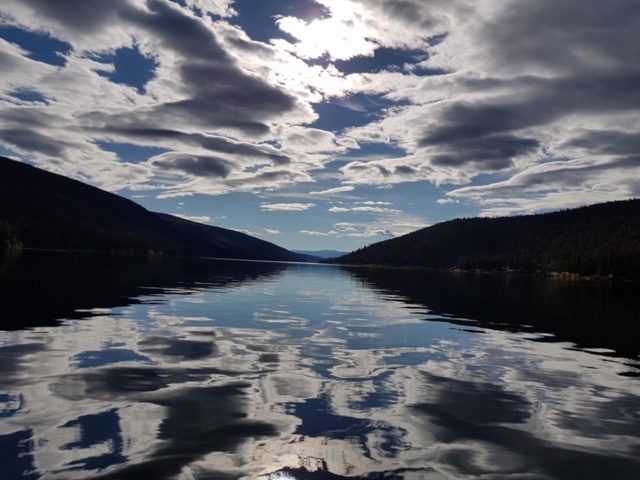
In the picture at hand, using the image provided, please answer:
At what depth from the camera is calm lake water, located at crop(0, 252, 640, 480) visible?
11.5 meters

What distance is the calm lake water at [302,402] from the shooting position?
11539 millimetres

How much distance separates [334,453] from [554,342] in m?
27.6

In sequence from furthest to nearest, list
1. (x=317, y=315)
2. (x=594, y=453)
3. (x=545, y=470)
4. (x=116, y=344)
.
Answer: (x=317, y=315)
(x=116, y=344)
(x=594, y=453)
(x=545, y=470)

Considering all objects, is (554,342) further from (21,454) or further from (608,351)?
(21,454)

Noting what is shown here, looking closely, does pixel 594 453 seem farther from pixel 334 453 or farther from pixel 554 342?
pixel 554 342

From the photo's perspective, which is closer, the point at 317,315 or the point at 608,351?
the point at 608,351

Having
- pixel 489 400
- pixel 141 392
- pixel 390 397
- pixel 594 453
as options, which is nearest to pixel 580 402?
pixel 489 400

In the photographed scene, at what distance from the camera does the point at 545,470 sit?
467 inches

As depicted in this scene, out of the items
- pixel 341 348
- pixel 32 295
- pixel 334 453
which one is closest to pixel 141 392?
pixel 334 453

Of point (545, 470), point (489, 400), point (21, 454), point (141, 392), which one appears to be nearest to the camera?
point (21, 454)

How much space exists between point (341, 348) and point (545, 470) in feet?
52.9

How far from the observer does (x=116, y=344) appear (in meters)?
25.1

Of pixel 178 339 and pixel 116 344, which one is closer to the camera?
pixel 116 344

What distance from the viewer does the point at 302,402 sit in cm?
1650
